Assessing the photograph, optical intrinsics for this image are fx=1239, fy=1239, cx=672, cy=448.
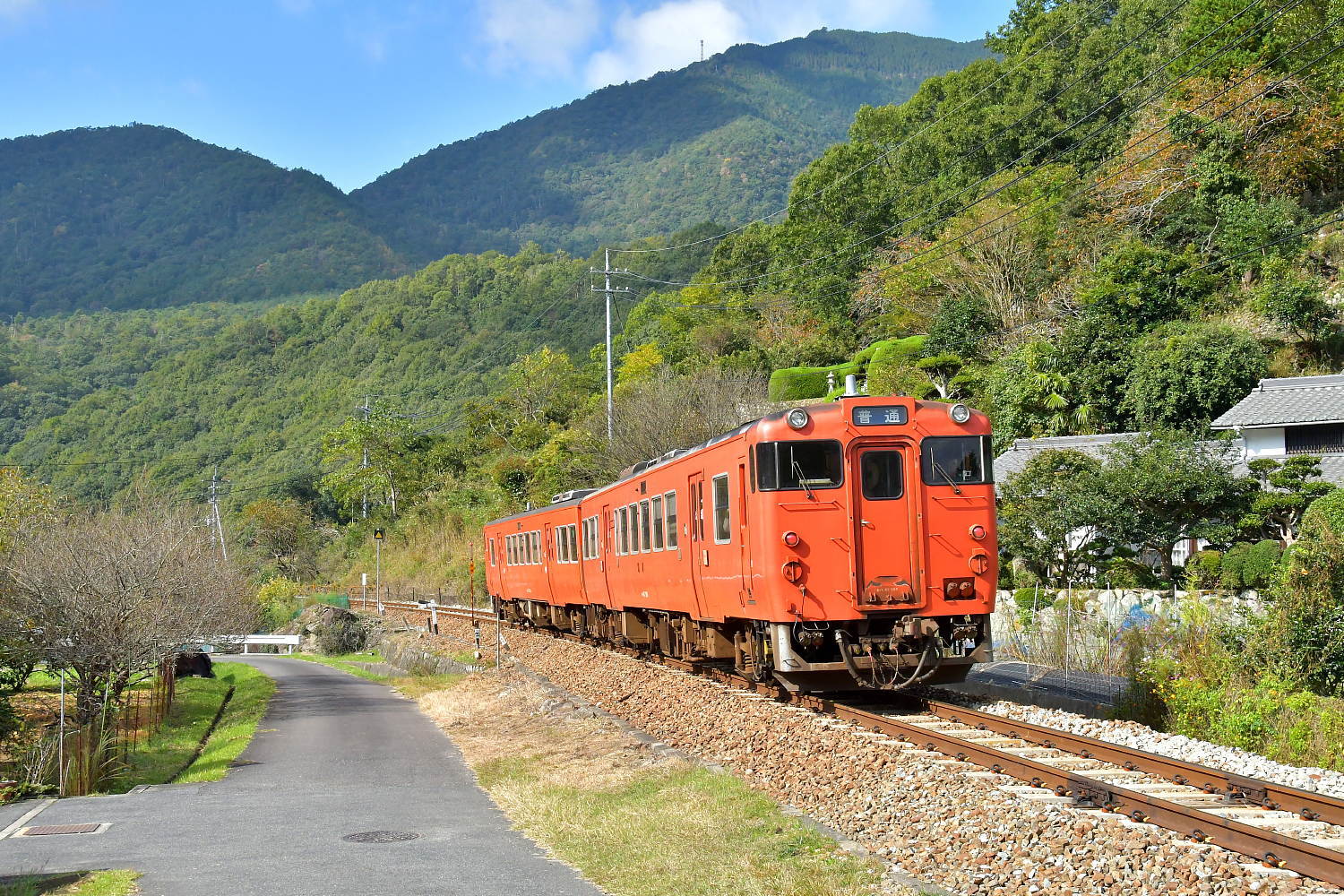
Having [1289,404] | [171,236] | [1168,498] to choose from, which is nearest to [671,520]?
[1168,498]

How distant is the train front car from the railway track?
2.17ft

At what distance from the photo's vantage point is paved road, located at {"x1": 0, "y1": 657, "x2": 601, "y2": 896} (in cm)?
725

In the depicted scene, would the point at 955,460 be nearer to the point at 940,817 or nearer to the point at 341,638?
the point at 940,817

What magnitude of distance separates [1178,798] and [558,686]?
11.3 metres

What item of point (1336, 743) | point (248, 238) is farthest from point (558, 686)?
point (248, 238)

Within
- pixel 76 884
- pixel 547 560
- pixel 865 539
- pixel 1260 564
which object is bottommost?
pixel 76 884

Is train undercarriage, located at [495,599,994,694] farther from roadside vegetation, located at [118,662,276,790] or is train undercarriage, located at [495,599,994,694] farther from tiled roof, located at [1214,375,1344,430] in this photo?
tiled roof, located at [1214,375,1344,430]

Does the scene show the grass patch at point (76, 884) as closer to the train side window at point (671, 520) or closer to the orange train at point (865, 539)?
the orange train at point (865, 539)

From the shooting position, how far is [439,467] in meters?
66.0

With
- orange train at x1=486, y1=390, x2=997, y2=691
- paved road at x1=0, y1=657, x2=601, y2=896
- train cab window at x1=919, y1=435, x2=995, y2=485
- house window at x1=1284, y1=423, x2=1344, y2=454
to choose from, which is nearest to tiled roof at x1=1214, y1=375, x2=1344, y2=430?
house window at x1=1284, y1=423, x2=1344, y2=454

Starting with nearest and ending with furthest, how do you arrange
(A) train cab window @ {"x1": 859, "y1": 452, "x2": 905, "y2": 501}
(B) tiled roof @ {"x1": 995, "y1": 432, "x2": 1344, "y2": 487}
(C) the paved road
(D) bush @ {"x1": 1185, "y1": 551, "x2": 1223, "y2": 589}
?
1. (C) the paved road
2. (A) train cab window @ {"x1": 859, "y1": 452, "x2": 905, "y2": 501}
3. (D) bush @ {"x1": 1185, "y1": 551, "x2": 1223, "y2": 589}
4. (B) tiled roof @ {"x1": 995, "y1": 432, "x2": 1344, "y2": 487}

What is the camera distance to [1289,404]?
28.1 metres

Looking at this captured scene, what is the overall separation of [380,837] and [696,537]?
6469 millimetres

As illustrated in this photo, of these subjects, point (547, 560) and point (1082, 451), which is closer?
point (547, 560)
